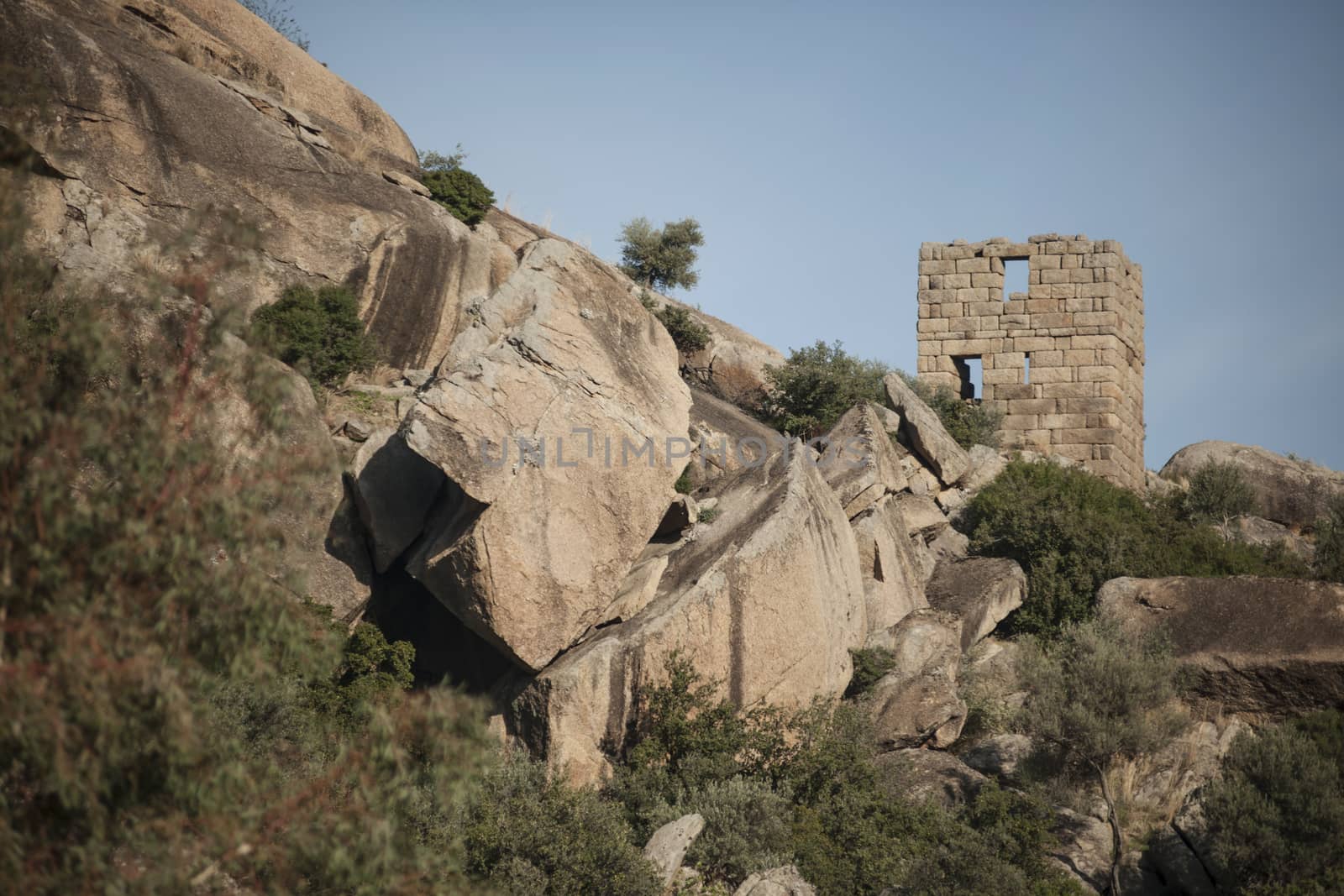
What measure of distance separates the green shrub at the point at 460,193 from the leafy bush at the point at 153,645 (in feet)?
55.3

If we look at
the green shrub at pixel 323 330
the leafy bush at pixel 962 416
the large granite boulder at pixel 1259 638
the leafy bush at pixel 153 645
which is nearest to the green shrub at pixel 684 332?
the leafy bush at pixel 962 416

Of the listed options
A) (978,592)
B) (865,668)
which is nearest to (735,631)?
(865,668)

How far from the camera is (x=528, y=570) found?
53.3 feet

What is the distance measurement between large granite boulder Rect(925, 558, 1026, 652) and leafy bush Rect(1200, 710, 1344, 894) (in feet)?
21.6

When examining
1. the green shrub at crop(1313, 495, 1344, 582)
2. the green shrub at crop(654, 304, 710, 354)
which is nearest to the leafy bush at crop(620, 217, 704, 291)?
the green shrub at crop(654, 304, 710, 354)

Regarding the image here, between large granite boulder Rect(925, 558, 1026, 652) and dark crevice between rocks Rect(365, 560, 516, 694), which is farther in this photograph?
large granite boulder Rect(925, 558, 1026, 652)

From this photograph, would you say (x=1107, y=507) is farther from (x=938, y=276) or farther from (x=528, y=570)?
(x=528, y=570)

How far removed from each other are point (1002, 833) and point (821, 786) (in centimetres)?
233

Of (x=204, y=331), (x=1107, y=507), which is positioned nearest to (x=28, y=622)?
(x=204, y=331)

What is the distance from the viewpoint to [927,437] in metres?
26.0

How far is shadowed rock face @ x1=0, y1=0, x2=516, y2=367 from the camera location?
19641mm

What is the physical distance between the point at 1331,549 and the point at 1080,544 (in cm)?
468

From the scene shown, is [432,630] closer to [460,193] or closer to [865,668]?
[865,668]

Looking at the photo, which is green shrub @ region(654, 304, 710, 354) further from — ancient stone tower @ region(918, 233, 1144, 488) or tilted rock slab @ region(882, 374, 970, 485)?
ancient stone tower @ region(918, 233, 1144, 488)
